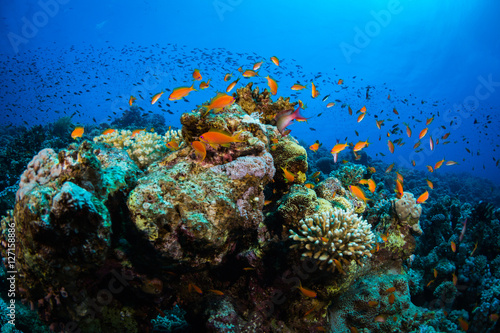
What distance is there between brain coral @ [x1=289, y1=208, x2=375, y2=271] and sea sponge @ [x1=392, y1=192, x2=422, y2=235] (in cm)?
228

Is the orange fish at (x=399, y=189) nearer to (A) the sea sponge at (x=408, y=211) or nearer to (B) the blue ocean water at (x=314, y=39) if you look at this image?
(A) the sea sponge at (x=408, y=211)

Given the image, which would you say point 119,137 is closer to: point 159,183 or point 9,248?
point 9,248

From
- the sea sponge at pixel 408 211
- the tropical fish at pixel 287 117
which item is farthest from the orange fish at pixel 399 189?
the tropical fish at pixel 287 117

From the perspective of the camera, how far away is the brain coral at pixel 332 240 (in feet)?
9.28

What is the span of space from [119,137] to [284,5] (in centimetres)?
9895

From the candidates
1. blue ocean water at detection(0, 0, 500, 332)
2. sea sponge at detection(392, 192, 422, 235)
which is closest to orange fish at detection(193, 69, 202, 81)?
sea sponge at detection(392, 192, 422, 235)

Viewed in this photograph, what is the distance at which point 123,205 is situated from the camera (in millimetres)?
3105

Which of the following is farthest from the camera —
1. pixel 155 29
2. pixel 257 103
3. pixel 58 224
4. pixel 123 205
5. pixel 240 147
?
pixel 155 29

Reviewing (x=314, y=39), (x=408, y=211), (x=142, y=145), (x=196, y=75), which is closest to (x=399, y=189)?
(x=408, y=211)

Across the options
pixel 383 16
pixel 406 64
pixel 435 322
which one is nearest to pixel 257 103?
pixel 435 322

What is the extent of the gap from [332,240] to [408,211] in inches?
118

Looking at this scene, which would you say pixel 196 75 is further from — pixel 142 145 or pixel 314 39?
pixel 314 39

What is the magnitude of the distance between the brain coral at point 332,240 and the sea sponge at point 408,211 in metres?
2.28

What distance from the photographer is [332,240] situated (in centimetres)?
291
